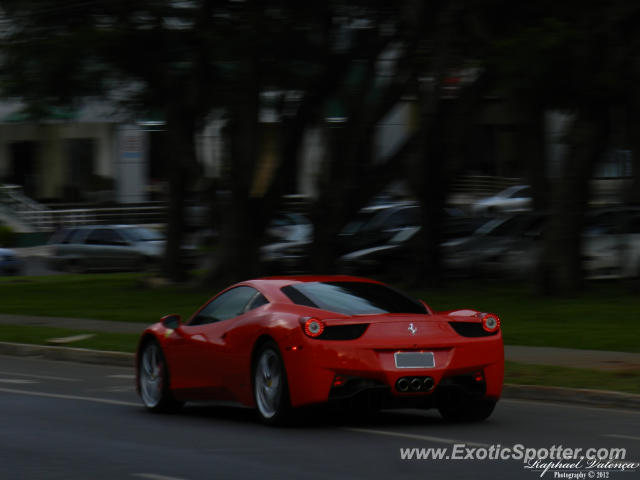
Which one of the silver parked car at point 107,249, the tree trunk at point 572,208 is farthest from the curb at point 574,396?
the silver parked car at point 107,249

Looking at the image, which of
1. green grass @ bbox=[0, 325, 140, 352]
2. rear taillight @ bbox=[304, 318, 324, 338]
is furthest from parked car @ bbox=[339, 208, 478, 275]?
rear taillight @ bbox=[304, 318, 324, 338]

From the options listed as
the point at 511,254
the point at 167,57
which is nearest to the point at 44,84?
the point at 167,57

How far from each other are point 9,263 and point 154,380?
26168 mm

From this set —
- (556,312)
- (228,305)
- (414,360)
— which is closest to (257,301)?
(228,305)

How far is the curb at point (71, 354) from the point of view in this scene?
672 inches

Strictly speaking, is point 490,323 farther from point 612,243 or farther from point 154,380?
point 612,243

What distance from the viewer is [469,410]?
1075 cm

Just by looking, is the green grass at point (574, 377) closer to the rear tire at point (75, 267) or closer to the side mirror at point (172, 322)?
the side mirror at point (172, 322)

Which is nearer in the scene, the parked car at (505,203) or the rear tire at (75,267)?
the rear tire at (75,267)

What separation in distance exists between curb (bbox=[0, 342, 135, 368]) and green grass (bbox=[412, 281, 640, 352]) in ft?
16.8

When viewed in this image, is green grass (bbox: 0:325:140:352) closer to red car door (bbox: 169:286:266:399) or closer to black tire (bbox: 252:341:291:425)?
red car door (bbox: 169:286:266:399)

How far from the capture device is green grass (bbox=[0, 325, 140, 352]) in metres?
18.1

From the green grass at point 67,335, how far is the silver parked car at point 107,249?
16.3 m

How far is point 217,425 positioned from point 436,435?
2002 millimetres
